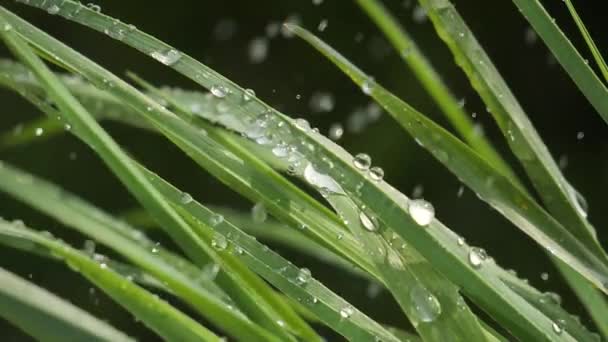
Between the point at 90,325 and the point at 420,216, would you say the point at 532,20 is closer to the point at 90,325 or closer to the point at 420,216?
the point at 420,216

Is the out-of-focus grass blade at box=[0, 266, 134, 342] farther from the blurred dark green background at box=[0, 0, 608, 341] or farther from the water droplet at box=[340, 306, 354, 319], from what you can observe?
the blurred dark green background at box=[0, 0, 608, 341]

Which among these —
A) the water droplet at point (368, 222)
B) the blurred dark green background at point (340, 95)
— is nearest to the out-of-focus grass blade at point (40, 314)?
the water droplet at point (368, 222)

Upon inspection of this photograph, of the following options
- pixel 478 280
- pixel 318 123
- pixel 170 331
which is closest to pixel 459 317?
pixel 478 280

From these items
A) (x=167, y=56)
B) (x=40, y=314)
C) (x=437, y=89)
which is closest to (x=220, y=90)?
(x=167, y=56)

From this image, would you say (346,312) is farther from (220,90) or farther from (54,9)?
(54,9)

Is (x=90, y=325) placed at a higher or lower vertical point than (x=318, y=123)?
higher

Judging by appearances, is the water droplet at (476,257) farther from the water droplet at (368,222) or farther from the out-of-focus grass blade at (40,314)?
the out-of-focus grass blade at (40,314)
